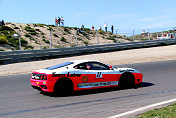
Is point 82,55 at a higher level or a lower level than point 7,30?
lower

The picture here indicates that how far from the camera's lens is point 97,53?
76.1 feet

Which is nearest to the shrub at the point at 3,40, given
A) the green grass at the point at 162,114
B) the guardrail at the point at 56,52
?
the guardrail at the point at 56,52

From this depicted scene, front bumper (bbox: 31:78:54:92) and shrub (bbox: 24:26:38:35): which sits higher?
shrub (bbox: 24:26:38:35)

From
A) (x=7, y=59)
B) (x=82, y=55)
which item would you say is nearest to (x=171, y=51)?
(x=82, y=55)

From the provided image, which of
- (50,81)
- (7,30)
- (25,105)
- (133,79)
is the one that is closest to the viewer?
→ (25,105)

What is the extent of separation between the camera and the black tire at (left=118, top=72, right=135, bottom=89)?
8766mm

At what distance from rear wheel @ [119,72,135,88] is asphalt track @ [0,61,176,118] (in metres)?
0.34

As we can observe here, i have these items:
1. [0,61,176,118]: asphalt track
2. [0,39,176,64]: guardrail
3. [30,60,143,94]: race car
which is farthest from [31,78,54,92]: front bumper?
[0,39,176,64]: guardrail

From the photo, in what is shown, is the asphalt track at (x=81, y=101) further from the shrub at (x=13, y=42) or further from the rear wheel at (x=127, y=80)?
the shrub at (x=13, y=42)

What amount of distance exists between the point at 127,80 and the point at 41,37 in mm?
26443

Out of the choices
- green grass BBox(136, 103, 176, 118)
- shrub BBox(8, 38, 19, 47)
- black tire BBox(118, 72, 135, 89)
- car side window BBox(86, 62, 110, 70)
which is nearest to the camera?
green grass BBox(136, 103, 176, 118)

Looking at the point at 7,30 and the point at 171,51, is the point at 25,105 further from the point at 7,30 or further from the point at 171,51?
the point at 7,30

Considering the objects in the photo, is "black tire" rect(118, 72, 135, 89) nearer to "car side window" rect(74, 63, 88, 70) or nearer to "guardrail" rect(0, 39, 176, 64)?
"car side window" rect(74, 63, 88, 70)

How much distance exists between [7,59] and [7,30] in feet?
54.8
